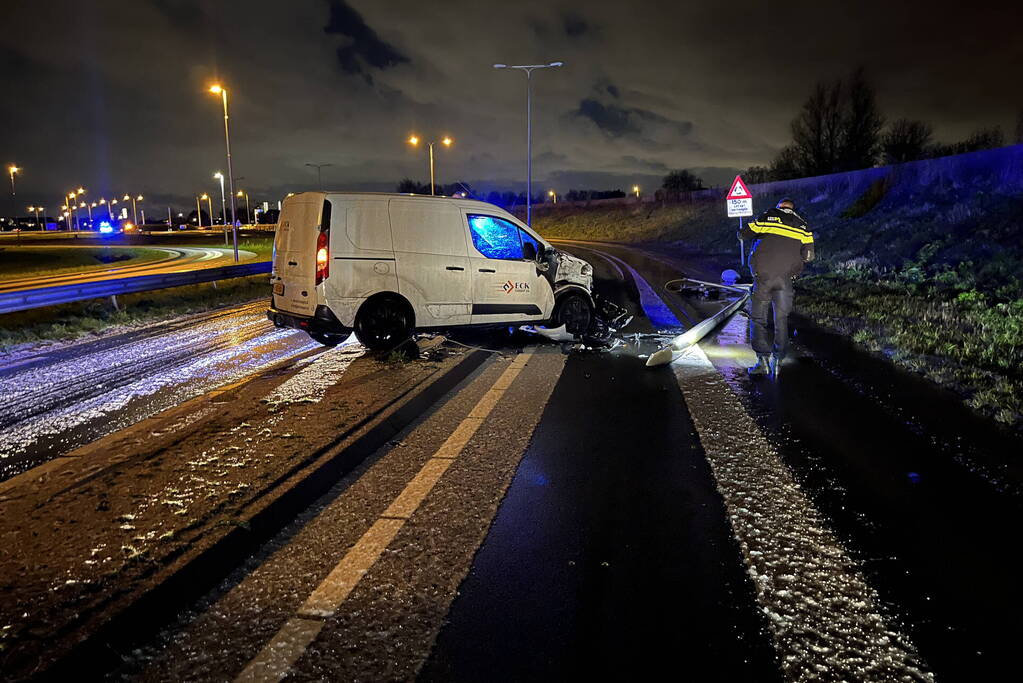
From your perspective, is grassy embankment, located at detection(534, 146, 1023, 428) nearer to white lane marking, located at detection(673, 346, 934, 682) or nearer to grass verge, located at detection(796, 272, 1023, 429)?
grass verge, located at detection(796, 272, 1023, 429)

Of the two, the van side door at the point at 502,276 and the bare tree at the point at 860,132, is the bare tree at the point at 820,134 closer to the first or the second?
the bare tree at the point at 860,132

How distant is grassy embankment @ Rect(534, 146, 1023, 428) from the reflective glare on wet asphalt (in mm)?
7308

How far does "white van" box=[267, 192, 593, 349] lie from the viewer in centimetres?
751

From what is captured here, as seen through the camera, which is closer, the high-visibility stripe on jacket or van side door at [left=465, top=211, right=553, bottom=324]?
the high-visibility stripe on jacket

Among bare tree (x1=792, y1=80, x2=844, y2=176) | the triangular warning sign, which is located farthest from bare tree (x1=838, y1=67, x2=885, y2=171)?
the triangular warning sign

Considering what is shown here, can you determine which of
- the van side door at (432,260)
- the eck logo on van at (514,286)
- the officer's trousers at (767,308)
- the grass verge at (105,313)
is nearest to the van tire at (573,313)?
the eck logo on van at (514,286)

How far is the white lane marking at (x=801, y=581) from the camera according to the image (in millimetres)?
2336

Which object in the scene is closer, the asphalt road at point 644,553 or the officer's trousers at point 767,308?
the asphalt road at point 644,553

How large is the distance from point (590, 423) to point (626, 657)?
2942 millimetres

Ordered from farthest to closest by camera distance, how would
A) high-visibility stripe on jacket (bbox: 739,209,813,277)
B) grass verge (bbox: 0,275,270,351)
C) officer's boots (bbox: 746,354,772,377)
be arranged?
grass verge (bbox: 0,275,270,351) → high-visibility stripe on jacket (bbox: 739,209,813,277) → officer's boots (bbox: 746,354,772,377)

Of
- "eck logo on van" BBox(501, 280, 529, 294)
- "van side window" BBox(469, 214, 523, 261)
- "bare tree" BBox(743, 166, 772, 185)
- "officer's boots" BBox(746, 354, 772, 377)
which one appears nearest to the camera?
"officer's boots" BBox(746, 354, 772, 377)

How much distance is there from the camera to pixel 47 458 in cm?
455

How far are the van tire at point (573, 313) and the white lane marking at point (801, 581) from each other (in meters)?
4.64

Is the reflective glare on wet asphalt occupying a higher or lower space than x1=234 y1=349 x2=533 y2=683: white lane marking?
higher
